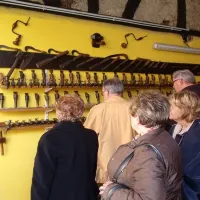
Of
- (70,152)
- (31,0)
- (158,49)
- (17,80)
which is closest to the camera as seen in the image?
(70,152)

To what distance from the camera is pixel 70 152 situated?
2.09 metres

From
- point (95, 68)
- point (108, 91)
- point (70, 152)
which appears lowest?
point (70, 152)

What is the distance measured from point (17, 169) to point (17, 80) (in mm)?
952

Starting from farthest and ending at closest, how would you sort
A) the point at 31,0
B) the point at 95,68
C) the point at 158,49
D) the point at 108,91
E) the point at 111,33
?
the point at 158,49 → the point at 111,33 → the point at 95,68 → the point at 31,0 → the point at 108,91

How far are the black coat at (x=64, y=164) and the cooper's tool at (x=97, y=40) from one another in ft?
6.68

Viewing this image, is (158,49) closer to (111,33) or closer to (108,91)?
(111,33)

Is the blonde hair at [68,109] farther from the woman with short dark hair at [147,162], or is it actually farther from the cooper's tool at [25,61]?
the cooper's tool at [25,61]

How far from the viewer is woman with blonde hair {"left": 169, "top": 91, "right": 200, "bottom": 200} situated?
5.90ft

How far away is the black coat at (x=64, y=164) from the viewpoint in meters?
2.04

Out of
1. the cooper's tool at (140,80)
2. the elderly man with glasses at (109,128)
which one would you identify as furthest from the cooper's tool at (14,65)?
the cooper's tool at (140,80)

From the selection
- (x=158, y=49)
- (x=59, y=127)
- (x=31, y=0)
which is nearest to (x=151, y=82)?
(x=158, y=49)

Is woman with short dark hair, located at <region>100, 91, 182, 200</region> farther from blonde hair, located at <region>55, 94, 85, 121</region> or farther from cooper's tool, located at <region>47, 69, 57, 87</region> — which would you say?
cooper's tool, located at <region>47, 69, 57, 87</region>

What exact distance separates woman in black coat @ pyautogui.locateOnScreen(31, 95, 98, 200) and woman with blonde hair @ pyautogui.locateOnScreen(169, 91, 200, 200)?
0.62 m

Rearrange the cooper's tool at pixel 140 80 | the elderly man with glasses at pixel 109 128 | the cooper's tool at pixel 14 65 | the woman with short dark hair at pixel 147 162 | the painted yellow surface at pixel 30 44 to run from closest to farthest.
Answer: the woman with short dark hair at pixel 147 162 → the elderly man with glasses at pixel 109 128 → the cooper's tool at pixel 14 65 → the painted yellow surface at pixel 30 44 → the cooper's tool at pixel 140 80
